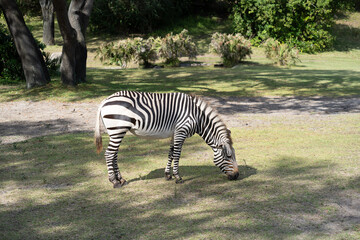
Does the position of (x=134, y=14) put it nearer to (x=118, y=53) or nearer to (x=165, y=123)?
(x=118, y=53)

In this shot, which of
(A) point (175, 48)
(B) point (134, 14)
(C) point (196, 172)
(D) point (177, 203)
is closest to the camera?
(D) point (177, 203)

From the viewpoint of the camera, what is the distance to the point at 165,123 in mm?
7574

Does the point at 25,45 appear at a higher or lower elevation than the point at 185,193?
higher

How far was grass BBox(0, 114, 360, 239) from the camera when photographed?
5.88m

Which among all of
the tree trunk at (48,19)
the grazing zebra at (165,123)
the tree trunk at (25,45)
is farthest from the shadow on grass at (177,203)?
the tree trunk at (48,19)

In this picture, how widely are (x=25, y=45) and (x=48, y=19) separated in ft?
58.1

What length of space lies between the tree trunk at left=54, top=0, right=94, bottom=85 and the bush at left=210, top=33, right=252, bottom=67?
31.7ft

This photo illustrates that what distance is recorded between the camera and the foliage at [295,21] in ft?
106

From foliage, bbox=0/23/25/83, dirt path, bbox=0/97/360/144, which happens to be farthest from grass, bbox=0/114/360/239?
foliage, bbox=0/23/25/83

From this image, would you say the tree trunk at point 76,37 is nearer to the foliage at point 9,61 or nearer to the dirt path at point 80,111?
the dirt path at point 80,111

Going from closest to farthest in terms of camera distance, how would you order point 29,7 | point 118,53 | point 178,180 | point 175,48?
point 178,180 < point 175,48 < point 118,53 < point 29,7

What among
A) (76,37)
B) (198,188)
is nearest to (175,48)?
(76,37)

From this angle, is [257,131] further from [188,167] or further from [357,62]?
[357,62]

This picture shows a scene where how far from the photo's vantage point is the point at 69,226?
6.03 metres
